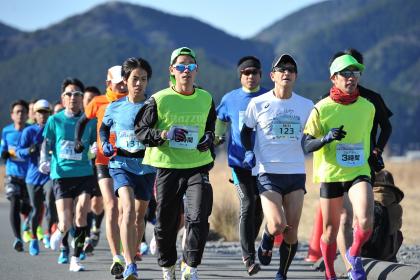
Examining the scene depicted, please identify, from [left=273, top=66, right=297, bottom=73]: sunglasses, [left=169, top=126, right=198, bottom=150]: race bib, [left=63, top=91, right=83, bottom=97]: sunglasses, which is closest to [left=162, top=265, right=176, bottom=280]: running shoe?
[left=169, top=126, right=198, bottom=150]: race bib

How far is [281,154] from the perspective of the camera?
920 centimetres

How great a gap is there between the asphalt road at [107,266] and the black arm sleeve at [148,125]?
2.00 metres

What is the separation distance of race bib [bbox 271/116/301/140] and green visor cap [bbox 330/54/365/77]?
54cm

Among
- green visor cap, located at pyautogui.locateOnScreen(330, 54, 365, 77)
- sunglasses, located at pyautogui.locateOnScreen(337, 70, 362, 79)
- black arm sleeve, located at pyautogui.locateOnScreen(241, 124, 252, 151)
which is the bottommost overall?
black arm sleeve, located at pyautogui.locateOnScreen(241, 124, 252, 151)

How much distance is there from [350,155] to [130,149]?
217 cm

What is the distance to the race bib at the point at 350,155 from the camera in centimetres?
880

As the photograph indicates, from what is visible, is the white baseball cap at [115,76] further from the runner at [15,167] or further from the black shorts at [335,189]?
the runner at [15,167]

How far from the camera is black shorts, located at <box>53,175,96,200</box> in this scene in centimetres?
1187

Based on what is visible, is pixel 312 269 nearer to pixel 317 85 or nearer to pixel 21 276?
pixel 21 276

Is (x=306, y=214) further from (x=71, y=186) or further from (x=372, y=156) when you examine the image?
(x=372, y=156)

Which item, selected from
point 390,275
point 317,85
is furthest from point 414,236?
point 317,85

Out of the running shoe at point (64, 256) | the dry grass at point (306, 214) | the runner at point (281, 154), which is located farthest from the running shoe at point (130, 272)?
the dry grass at point (306, 214)

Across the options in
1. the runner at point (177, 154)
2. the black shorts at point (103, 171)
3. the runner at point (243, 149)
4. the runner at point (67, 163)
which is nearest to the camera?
the runner at point (177, 154)

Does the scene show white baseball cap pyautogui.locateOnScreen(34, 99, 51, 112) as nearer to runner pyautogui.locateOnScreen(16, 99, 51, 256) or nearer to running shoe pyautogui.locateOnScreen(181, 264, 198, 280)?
runner pyautogui.locateOnScreen(16, 99, 51, 256)
